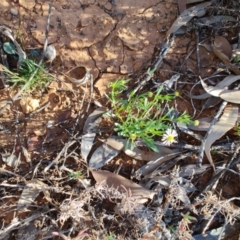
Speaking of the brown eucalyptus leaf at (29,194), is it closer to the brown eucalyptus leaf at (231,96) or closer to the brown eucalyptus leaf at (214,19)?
the brown eucalyptus leaf at (231,96)

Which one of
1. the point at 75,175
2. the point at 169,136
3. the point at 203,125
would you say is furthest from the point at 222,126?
the point at 75,175

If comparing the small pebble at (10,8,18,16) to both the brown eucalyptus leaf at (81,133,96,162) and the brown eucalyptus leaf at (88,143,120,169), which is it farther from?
the brown eucalyptus leaf at (88,143,120,169)

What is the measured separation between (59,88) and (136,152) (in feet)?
1.86

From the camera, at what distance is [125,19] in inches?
95.7

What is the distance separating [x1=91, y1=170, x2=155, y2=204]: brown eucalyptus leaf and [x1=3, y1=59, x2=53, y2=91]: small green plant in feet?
1.86

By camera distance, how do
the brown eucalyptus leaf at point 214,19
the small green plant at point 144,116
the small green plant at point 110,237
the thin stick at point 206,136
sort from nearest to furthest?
the small green plant at point 110,237
the small green plant at point 144,116
the thin stick at point 206,136
the brown eucalyptus leaf at point 214,19

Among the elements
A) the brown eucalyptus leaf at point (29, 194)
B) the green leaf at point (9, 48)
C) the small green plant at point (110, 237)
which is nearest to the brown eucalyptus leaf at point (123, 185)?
the small green plant at point (110, 237)

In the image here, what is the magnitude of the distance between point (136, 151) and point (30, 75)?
723 mm

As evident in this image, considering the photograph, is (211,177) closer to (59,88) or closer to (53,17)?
(59,88)

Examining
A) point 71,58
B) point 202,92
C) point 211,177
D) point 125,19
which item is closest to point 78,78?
point 71,58

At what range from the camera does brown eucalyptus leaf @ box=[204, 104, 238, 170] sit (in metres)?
2.32

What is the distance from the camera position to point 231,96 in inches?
92.4

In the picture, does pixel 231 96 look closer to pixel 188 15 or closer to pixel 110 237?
pixel 188 15

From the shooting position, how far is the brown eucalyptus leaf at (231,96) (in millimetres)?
2338
